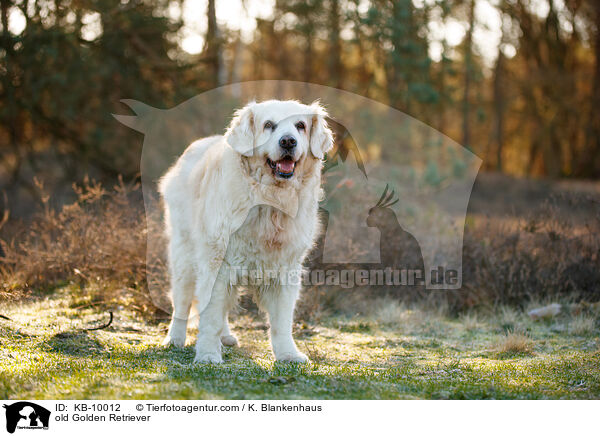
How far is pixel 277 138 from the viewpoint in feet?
14.4

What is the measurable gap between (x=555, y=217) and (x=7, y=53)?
31.7 feet

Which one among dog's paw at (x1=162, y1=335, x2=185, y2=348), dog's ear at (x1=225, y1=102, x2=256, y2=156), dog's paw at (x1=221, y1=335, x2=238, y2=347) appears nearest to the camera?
dog's ear at (x1=225, y1=102, x2=256, y2=156)

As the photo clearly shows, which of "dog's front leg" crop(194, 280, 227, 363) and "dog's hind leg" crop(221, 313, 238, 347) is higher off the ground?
"dog's front leg" crop(194, 280, 227, 363)

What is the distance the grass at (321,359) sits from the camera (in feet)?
12.3

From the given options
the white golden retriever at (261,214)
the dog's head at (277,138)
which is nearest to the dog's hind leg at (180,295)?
the white golden retriever at (261,214)

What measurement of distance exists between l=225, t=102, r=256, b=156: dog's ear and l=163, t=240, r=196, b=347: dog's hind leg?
1.19 m

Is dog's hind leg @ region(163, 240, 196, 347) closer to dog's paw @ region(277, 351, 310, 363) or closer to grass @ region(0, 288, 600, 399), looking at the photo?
grass @ region(0, 288, 600, 399)

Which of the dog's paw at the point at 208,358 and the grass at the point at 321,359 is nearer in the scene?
the grass at the point at 321,359

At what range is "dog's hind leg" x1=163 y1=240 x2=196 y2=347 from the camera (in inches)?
205

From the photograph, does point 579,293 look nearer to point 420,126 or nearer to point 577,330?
point 577,330

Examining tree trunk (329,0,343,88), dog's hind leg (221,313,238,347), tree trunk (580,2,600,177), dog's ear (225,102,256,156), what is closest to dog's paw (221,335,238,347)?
dog's hind leg (221,313,238,347)

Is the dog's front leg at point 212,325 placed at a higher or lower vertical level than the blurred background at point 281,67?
lower
